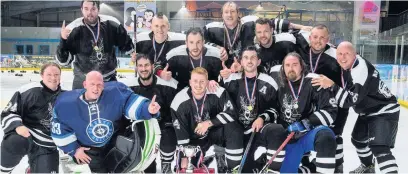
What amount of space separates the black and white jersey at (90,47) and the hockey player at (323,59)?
1351 millimetres

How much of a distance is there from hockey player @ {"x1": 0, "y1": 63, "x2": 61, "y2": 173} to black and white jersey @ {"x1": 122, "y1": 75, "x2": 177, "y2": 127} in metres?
0.47

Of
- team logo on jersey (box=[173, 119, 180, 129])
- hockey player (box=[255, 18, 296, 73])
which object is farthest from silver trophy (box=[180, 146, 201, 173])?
hockey player (box=[255, 18, 296, 73])

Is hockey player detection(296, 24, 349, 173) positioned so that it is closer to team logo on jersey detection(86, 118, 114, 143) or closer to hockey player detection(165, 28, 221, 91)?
hockey player detection(165, 28, 221, 91)

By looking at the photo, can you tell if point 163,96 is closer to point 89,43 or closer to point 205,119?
point 205,119

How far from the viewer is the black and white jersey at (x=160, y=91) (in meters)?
2.63

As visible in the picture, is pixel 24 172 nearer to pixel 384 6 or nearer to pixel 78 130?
pixel 78 130

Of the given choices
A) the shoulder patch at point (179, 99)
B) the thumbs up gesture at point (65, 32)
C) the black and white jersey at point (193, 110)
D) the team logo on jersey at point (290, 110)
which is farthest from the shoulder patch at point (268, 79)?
the thumbs up gesture at point (65, 32)

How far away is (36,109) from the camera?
239 cm

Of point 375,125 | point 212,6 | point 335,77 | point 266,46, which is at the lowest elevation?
point 375,125

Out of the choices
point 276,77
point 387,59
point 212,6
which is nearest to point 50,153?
point 276,77

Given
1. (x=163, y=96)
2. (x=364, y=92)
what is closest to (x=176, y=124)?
(x=163, y=96)

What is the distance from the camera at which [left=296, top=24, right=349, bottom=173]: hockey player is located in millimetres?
2557

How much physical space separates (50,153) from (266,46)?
Answer: 4.98ft

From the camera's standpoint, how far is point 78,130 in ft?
7.29
